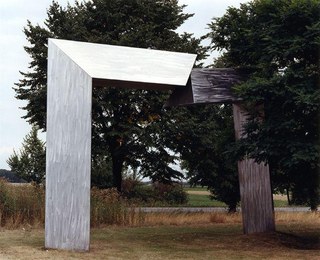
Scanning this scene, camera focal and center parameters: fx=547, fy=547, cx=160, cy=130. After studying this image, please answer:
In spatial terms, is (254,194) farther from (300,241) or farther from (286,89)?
(286,89)

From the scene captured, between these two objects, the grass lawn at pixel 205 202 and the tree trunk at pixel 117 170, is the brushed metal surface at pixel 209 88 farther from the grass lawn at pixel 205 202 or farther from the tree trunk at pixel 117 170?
the grass lawn at pixel 205 202

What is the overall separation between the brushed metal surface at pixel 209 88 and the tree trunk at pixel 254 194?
681 millimetres

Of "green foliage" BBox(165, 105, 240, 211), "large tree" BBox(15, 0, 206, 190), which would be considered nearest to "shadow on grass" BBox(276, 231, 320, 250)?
"green foliage" BBox(165, 105, 240, 211)

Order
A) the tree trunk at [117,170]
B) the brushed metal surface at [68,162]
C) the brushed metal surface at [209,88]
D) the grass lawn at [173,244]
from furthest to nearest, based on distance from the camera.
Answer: the tree trunk at [117,170], the brushed metal surface at [209,88], the brushed metal surface at [68,162], the grass lawn at [173,244]

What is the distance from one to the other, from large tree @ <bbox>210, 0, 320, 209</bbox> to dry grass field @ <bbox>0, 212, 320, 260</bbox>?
1.53 meters

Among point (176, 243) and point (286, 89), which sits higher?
point (286, 89)

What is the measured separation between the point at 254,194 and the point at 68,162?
4532 millimetres

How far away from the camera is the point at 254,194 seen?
1216cm

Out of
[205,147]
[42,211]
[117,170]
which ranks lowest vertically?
[42,211]

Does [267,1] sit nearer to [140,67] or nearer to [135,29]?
[140,67]

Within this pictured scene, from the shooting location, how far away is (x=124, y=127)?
65.9 ft

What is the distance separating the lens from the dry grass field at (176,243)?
929 cm

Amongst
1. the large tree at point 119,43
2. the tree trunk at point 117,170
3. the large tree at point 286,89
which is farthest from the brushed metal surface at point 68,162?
the tree trunk at point 117,170

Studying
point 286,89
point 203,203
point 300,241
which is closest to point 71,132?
point 286,89
